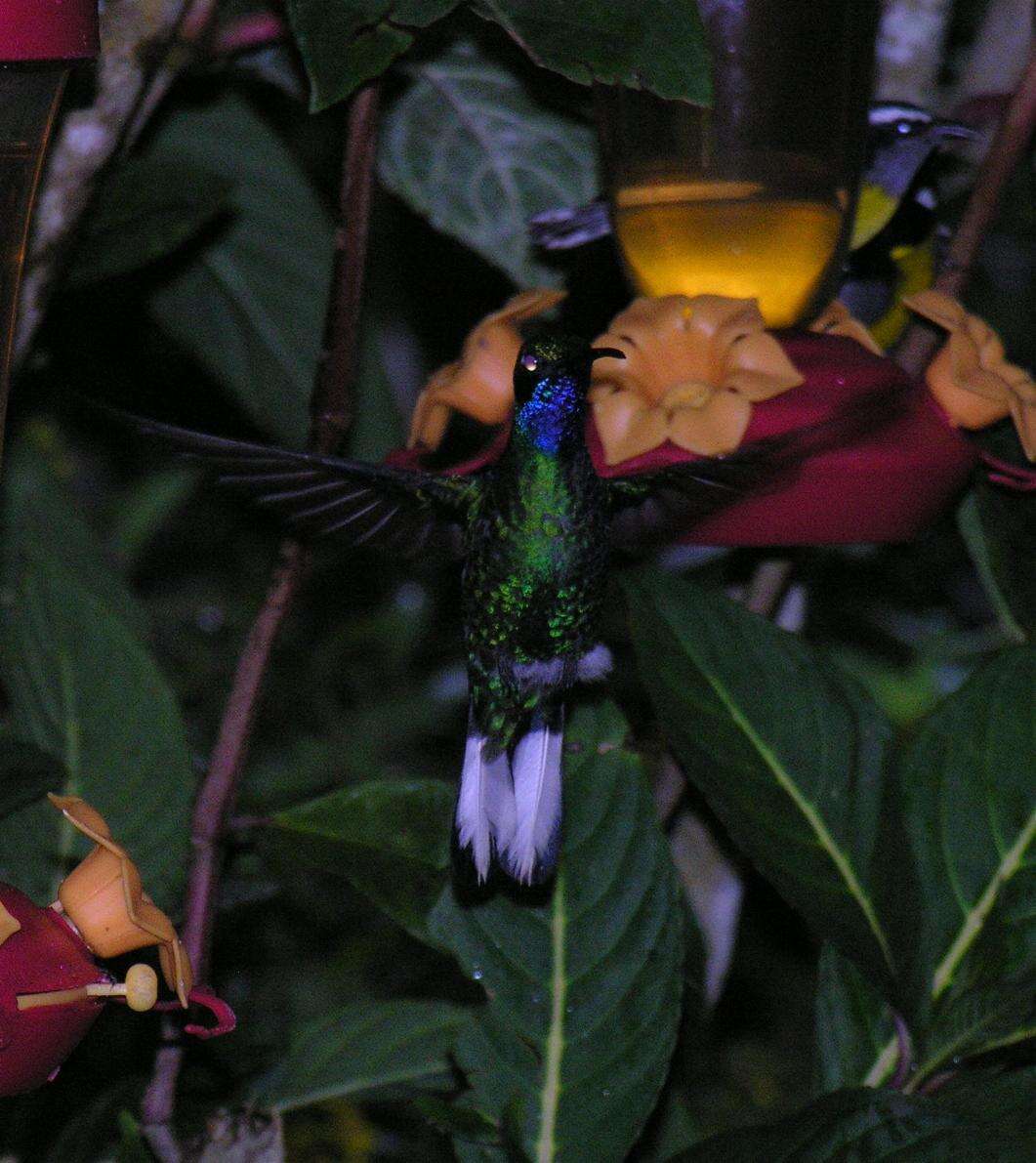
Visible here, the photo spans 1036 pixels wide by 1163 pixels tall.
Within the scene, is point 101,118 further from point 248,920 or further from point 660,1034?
point 248,920

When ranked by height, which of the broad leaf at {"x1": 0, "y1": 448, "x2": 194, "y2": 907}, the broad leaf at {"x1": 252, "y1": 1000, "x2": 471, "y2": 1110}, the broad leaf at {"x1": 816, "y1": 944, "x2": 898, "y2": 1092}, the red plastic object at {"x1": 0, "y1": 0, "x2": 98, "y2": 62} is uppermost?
the red plastic object at {"x1": 0, "y1": 0, "x2": 98, "y2": 62}

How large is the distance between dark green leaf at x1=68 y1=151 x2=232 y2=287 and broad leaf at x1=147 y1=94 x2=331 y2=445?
0.82 ft

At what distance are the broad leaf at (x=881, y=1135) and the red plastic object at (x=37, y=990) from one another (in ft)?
1.85

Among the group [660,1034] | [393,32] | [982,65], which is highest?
[393,32]

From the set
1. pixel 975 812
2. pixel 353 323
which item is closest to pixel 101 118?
pixel 353 323

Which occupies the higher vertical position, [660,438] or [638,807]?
[660,438]

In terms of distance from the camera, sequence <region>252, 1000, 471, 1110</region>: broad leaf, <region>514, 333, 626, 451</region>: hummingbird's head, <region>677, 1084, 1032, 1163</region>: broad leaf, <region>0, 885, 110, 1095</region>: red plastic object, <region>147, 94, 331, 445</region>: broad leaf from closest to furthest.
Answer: <region>0, 885, 110, 1095</region>: red plastic object < <region>677, 1084, 1032, 1163</region>: broad leaf < <region>514, 333, 626, 451</region>: hummingbird's head < <region>252, 1000, 471, 1110</region>: broad leaf < <region>147, 94, 331, 445</region>: broad leaf

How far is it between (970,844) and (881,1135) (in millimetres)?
433

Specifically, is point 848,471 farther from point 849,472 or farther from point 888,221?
point 888,221

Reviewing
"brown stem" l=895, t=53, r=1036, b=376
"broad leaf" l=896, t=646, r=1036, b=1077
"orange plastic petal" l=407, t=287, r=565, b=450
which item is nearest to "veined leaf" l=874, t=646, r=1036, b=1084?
"broad leaf" l=896, t=646, r=1036, b=1077

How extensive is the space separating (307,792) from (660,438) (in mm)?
996

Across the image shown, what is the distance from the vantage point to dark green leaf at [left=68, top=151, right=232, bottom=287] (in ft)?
6.00

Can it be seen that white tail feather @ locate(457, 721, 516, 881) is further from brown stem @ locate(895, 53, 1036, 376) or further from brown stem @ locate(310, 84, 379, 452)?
brown stem @ locate(895, 53, 1036, 376)

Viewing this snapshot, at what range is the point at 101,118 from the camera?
5.09 feet
